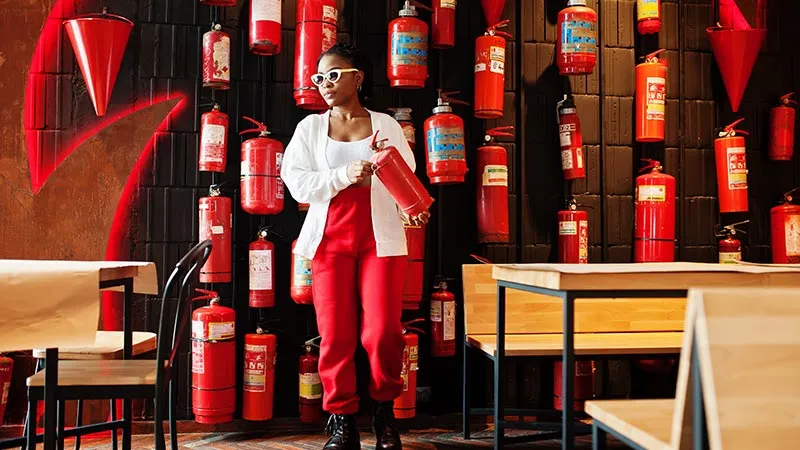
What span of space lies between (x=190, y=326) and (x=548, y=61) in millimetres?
2292

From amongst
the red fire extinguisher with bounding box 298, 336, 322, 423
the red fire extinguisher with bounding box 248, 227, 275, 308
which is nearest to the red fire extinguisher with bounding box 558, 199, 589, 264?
the red fire extinguisher with bounding box 298, 336, 322, 423

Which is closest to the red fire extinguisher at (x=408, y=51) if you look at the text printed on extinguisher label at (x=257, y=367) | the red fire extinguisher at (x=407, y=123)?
the red fire extinguisher at (x=407, y=123)

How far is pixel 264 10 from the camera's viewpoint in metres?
3.45

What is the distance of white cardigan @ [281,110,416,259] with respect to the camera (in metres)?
2.90

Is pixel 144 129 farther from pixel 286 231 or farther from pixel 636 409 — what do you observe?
pixel 636 409

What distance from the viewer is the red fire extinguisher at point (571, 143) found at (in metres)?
3.80

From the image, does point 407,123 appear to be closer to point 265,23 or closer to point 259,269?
Result: point 265,23

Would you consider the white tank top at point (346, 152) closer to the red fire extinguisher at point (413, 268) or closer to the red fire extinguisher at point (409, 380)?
the red fire extinguisher at point (413, 268)

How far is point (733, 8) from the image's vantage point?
4.09 meters

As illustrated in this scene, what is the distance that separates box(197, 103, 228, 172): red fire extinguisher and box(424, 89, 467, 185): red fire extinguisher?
3.18 feet

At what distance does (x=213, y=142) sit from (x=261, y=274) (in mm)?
654

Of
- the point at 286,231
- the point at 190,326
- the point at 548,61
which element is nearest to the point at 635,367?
the point at 548,61

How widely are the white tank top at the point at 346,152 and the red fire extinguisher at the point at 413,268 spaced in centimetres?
56

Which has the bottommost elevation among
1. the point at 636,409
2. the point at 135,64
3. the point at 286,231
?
the point at 636,409
